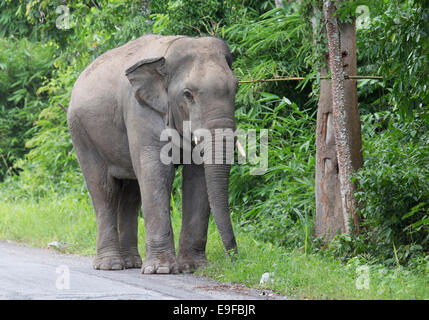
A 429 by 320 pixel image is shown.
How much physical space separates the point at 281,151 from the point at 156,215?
3137 millimetres

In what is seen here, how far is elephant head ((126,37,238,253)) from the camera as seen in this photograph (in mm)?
8008

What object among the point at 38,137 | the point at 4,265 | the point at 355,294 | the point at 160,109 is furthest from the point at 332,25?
the point at 38,137

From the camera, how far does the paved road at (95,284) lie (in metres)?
6.55

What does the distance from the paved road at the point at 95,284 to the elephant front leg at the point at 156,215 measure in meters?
0.22

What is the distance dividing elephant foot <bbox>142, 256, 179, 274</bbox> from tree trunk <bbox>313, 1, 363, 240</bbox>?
5.95 feet

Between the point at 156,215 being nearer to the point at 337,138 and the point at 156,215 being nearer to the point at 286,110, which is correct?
the point at 337,138

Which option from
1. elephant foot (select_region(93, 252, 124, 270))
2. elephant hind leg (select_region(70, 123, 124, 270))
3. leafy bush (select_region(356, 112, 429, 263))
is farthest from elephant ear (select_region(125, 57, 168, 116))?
leafy bush (select_region(356, 112, 429, 263))

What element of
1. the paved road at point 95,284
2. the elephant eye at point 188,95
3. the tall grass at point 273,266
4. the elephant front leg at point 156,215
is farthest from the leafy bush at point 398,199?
the elephant front leg at point 156,215

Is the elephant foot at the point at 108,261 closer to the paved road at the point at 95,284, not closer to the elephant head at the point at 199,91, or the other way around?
the paved road at the point at 95,284

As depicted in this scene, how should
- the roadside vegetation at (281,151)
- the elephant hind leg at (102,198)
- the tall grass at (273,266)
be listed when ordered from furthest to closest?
the elephant hind leg at (102,198) < the roadside vegetation at (281,151) < the tall grass at (273,266)

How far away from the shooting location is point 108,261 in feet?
29.0

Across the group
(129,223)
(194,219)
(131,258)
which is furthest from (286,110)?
(131,258)

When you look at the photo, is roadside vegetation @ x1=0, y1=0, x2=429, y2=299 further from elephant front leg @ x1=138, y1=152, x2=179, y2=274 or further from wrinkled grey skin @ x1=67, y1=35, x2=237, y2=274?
wrinkled grey skin @ x1=67, y1=35, x2=237, y2=274

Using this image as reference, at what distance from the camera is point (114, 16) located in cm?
1275
